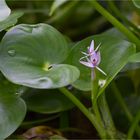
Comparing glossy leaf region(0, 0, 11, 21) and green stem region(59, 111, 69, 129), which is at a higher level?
glossy leaf region(0, 0, 11, 21)

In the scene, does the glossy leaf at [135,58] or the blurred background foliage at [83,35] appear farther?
the blurred background foliage at [83,35]

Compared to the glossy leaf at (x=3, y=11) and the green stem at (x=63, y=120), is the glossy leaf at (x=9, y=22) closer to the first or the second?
the glossy leaf at (x=3, y=11)

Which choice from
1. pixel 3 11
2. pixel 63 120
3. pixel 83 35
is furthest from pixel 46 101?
pixel 83 35

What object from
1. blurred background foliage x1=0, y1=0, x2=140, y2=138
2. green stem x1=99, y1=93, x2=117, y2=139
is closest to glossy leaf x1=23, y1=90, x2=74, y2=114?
blurred background foliage x1=0, y1=0, x2=140, y2=138

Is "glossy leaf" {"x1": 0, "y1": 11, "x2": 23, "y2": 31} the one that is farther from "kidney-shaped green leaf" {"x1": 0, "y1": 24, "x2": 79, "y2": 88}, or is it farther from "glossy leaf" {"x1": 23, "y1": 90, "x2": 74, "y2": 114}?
"glossy leaf" {"x1": 23, "y1": 90, "x2": 74, "y2": 114}

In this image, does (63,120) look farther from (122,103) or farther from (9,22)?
(9,22)

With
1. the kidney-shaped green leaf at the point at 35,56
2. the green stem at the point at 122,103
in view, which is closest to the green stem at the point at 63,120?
the green stem at the point at 122,103
